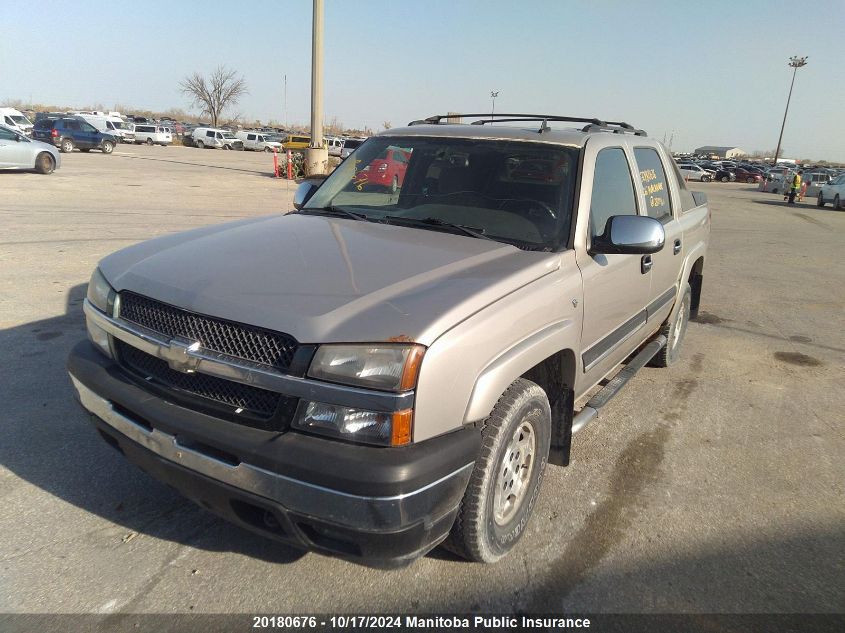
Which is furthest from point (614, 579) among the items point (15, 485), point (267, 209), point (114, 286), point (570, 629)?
point (267, 209)

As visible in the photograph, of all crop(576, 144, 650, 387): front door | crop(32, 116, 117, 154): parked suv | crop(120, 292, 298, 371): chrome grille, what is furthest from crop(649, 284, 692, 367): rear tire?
crop(32, 116, 117, 154): parked suv

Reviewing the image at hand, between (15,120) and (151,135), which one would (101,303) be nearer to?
(15,120)

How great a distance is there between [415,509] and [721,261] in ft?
35.3

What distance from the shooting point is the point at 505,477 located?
8.64ft

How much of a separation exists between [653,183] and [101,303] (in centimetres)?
356

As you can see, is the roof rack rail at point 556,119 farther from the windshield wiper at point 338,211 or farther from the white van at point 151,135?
the white van at point 151,135

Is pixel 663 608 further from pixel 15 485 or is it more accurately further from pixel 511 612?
pixel 15 485

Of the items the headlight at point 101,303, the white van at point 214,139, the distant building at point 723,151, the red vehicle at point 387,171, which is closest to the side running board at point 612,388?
the red vehicle at point 387,171

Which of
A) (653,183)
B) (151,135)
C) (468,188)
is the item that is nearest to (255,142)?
(151,135)

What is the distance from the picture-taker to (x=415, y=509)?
2.02m

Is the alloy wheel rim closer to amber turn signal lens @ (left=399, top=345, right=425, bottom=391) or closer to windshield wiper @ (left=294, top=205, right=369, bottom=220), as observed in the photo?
amber turn signal lens @ (left=399, top=345, right=425, bottom=391)

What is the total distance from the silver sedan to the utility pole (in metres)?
7.83

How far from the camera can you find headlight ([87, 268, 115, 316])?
2668mm

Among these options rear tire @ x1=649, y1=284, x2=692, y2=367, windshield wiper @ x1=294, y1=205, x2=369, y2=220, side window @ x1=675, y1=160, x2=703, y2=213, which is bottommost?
rear tire @ x1=649, y1=284, x2=692, y2=367
